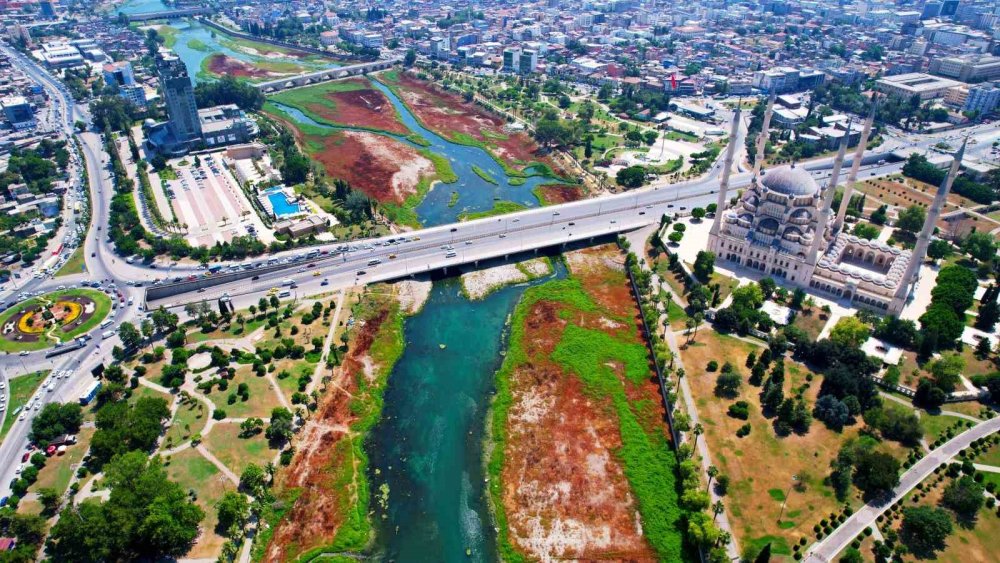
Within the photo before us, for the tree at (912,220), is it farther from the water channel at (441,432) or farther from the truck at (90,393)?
the truck at (90,393)

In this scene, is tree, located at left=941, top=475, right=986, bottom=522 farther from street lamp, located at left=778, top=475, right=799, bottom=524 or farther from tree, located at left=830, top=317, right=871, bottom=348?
tree, located at left=830, top=317, right=871, bottom=348

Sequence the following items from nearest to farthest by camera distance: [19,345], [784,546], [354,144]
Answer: [784,546] → [19,345] → [354,144]

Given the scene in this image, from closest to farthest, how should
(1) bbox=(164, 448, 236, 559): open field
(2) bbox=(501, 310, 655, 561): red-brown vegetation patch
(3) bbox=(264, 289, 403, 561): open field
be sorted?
(1) bbox=(164, 448, 236, 559): open field → (3) bbox=(264, 289, 403, 561): open field → (2) bbox=(501, 310, 655, 561): red-brown vegetation patch

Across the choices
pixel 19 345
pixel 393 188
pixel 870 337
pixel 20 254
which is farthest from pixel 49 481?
pixel 870 337

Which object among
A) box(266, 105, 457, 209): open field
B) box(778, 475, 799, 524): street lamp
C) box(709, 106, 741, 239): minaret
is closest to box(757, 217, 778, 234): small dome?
box(709, 106, 741, 239): minaret

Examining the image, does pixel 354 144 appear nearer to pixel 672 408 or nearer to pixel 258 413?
pixel 258 413

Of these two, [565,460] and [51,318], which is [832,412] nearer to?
[565,460]

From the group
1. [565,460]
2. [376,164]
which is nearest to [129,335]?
[565,460]

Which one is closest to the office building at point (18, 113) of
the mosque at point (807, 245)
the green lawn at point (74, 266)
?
the green lawn at point (74, 266)
